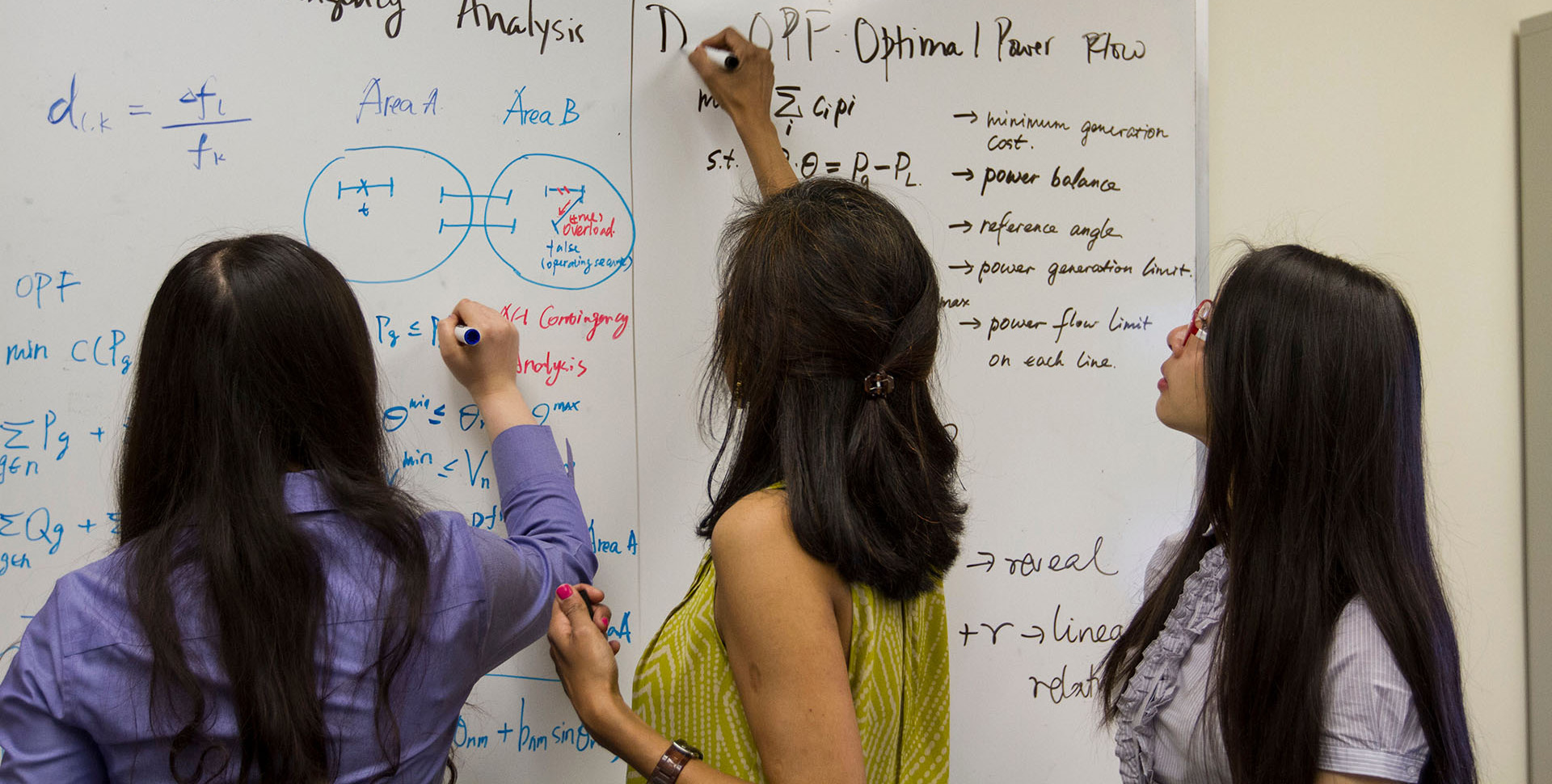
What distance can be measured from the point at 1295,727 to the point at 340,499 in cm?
91

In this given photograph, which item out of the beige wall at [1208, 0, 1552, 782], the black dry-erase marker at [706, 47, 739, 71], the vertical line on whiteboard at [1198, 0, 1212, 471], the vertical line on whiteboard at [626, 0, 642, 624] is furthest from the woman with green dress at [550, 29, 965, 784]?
the beige wall at [1208, 0, 1552, 782]

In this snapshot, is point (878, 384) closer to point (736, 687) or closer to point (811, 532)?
point (811, 532)

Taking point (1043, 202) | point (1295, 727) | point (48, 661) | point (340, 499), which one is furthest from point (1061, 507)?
point (48, 661)

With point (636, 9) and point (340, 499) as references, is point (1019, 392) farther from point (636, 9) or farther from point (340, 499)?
point (340, 499)

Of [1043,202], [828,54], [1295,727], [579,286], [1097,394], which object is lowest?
[1295,727]

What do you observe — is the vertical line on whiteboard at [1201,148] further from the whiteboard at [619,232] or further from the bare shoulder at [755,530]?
the bare shoulder at [755,530]

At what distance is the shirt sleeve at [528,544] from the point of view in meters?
1.02

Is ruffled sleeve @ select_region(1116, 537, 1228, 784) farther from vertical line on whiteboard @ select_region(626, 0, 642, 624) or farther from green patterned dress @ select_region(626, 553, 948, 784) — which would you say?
vertical line on whiteboard @ select_region(626, 0, 642, 624)

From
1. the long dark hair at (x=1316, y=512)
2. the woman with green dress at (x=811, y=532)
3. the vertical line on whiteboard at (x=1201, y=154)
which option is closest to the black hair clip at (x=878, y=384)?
the woman with green dress at (x=811, y=532)

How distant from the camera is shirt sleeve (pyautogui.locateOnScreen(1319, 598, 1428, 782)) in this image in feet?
2.97

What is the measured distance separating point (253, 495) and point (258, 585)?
81 millimetres

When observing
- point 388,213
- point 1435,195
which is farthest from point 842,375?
point 1435,195

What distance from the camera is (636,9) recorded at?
4.66 ft

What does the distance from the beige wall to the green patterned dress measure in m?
1.07
